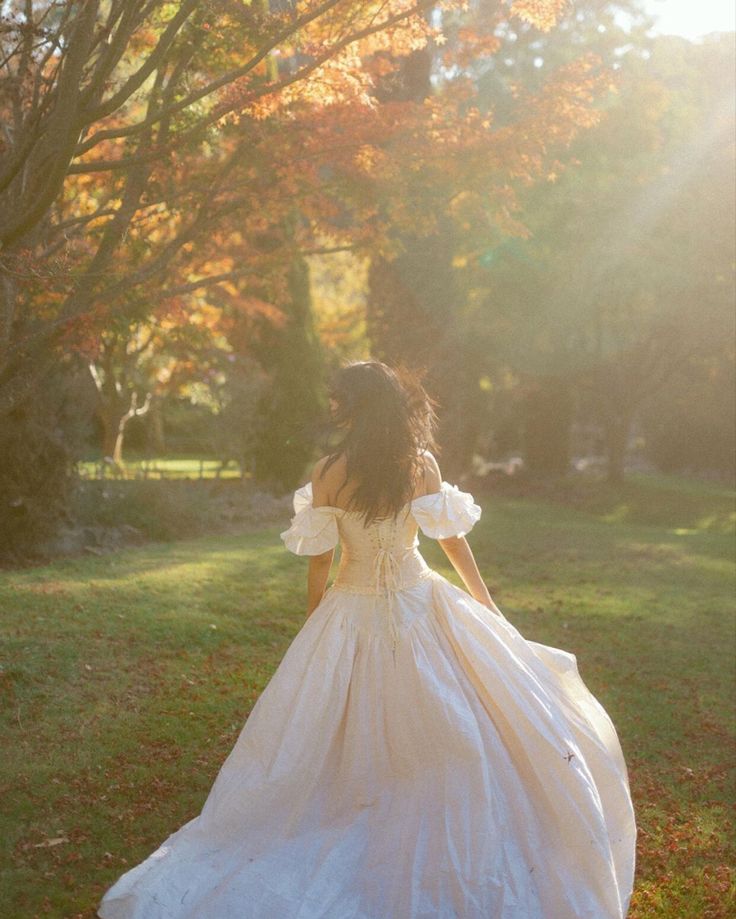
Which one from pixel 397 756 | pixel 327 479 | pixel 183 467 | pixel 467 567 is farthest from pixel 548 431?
pixel 397 756

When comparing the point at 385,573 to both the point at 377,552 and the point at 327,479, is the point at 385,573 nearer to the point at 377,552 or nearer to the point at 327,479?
the point at 377,552

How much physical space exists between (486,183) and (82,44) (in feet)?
13.9

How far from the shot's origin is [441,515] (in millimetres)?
4223

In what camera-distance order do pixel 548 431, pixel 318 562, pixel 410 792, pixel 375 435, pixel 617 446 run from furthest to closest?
pixel 548 431
pixel 617 446
pixel 318 562
pixel 375 435
pixel 410 792

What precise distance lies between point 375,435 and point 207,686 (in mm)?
3168

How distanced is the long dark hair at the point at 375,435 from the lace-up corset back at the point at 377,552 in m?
0.07

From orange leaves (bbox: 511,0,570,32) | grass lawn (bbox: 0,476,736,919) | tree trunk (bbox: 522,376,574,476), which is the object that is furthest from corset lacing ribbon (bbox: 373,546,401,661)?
tree trunk (bbox: 522,376,574,476)

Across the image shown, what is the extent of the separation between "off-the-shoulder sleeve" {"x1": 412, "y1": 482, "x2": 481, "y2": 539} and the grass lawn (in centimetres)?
162

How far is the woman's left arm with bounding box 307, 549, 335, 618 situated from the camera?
4324mm

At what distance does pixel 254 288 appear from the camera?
16141 millimetres

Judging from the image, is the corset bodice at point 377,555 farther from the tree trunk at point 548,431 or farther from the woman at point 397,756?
the tree trunk at point 548,431

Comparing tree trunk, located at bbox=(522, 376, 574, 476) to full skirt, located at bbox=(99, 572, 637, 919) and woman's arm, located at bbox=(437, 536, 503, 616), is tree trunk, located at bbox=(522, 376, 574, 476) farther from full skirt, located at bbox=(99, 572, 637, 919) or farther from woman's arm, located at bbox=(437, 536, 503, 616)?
full skirt, located at bbox=(99, 572, 637, 919)

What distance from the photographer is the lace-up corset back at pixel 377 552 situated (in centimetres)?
421

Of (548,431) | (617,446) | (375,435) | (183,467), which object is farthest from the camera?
(183,467)
